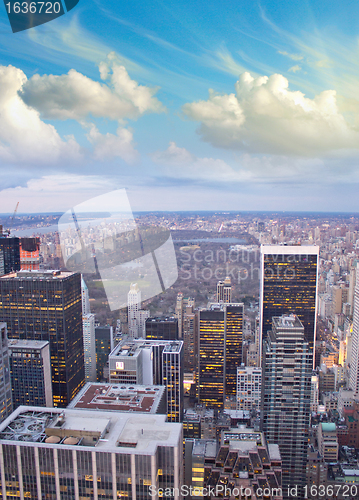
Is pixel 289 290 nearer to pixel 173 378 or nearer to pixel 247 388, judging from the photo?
pixel 247 388

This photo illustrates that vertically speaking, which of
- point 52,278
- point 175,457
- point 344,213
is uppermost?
point 344,213

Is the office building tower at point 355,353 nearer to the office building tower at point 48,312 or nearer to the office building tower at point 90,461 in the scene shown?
the office building tower at point 48,312

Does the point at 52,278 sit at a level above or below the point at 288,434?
above

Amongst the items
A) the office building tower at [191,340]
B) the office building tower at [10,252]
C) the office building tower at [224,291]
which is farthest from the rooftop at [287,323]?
the office building tower at [10,252]

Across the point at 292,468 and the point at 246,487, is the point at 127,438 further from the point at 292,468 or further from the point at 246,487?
the point at 292,468

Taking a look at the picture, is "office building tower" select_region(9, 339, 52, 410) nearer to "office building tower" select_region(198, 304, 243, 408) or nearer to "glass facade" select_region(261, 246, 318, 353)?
"office building tower" select_region(198, 304, 243, 408)

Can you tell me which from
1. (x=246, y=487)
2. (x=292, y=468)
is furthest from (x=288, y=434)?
(x=246, y=487)

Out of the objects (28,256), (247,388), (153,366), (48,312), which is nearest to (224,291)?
(247,388)
